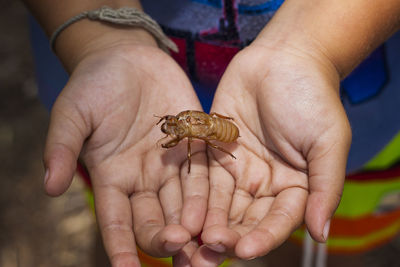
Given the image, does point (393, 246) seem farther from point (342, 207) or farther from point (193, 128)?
point (193, 128)

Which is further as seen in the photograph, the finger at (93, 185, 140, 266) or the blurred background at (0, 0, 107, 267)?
the blurred background at (0, 0, 107, 267)

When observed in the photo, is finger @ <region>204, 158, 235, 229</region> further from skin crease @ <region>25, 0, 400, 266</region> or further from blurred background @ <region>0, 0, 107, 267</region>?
blurred background @ <region>0, 0, 107, 267</region>

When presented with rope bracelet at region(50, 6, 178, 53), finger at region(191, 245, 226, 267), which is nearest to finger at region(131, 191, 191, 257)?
finger at region(191, 245, 226, 267)

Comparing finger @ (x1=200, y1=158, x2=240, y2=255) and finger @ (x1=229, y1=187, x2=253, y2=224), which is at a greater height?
finger @ (x1=200, y1=158, x2=240, y2=255)

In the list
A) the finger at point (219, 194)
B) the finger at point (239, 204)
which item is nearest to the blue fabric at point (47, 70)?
the finger at point (219, 194)

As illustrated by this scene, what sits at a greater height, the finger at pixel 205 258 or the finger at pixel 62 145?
the finger at pixel 62 145

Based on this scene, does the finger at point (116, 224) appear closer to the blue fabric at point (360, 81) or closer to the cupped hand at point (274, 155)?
the cupped hand at point (274, 155)
